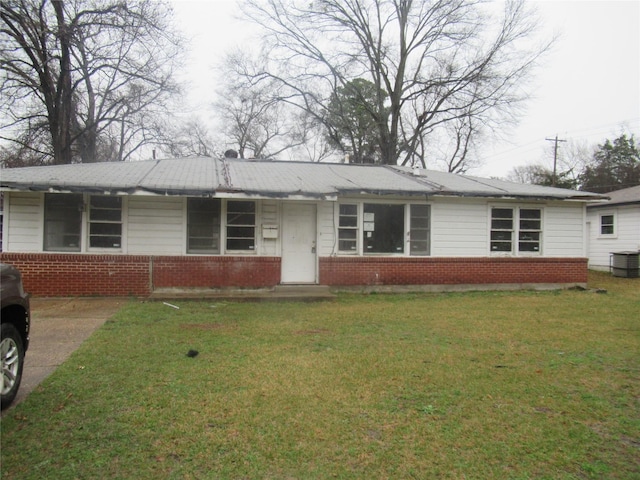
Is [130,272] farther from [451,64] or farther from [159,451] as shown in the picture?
[451,64]

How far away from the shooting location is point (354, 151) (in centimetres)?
3066

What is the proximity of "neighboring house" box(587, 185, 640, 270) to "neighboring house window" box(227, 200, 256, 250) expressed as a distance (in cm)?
1481

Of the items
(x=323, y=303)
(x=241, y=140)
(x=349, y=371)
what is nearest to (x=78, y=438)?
(x=349, y=371)

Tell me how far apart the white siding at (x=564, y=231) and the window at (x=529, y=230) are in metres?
0.18

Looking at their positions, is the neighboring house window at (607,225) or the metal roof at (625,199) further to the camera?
the neighboring house window at (607,225)

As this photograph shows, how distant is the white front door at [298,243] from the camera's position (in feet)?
36.9

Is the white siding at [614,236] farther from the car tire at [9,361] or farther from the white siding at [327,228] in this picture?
the car tire at [9,361]

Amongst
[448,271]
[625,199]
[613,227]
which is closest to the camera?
[448,271]

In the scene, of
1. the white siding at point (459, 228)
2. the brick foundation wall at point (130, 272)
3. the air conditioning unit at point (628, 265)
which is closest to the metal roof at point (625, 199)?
the air conditioning unit at point (628, 265)

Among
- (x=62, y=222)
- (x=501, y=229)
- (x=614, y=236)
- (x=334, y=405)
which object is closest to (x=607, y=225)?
(x=614, y=236)

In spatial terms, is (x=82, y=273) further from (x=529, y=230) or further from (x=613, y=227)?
(x=613, y=227)

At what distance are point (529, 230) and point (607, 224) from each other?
9159 millimetres

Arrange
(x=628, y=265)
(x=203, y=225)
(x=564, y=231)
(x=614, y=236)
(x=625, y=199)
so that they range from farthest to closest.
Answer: (x=614, y=236) < (x=625, y=199) < (x=628, y=265) < (x=564, y=231) < (x=203, y=225)

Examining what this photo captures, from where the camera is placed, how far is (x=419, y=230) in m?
12.0
